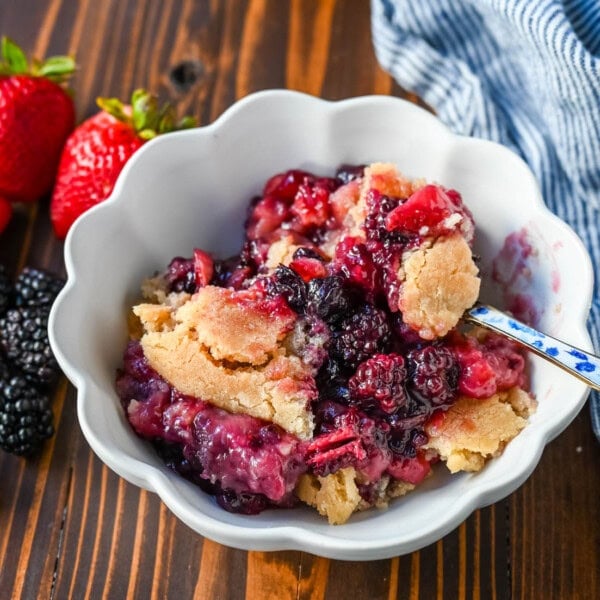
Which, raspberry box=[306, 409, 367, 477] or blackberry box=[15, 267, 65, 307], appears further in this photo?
blackberry box=[15, 267, 65, 307]

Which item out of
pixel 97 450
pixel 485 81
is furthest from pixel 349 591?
pixel 485 81

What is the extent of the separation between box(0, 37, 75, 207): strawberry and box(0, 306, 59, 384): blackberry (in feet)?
1.41

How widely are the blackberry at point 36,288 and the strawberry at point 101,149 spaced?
214 millimetres

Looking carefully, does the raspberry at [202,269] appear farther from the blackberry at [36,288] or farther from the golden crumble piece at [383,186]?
the blackberry at [36,288]

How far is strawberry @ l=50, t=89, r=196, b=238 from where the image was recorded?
2.33 m

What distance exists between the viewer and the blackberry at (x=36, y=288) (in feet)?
7.32

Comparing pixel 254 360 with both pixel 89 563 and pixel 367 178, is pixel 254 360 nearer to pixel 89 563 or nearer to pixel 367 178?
pixel 367 178

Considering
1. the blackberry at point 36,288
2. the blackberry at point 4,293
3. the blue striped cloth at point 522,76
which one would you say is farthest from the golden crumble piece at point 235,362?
the blue striped cloth at point 522,76

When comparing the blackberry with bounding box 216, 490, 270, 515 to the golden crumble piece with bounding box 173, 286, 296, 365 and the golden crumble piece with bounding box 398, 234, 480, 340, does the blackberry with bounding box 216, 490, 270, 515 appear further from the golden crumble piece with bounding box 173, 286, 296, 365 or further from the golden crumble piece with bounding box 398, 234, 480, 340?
the golden crumble piece with bounding box 398, 234, 480, 340

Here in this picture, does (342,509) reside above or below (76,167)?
below

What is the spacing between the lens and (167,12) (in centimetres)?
280

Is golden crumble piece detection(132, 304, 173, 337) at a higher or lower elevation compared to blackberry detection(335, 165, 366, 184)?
lower

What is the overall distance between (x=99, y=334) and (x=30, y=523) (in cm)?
59

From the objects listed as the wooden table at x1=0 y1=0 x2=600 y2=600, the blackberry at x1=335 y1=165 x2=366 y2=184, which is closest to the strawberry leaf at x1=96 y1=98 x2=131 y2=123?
the wooden table at x1=0 y1=0 x2=600 y2=600
